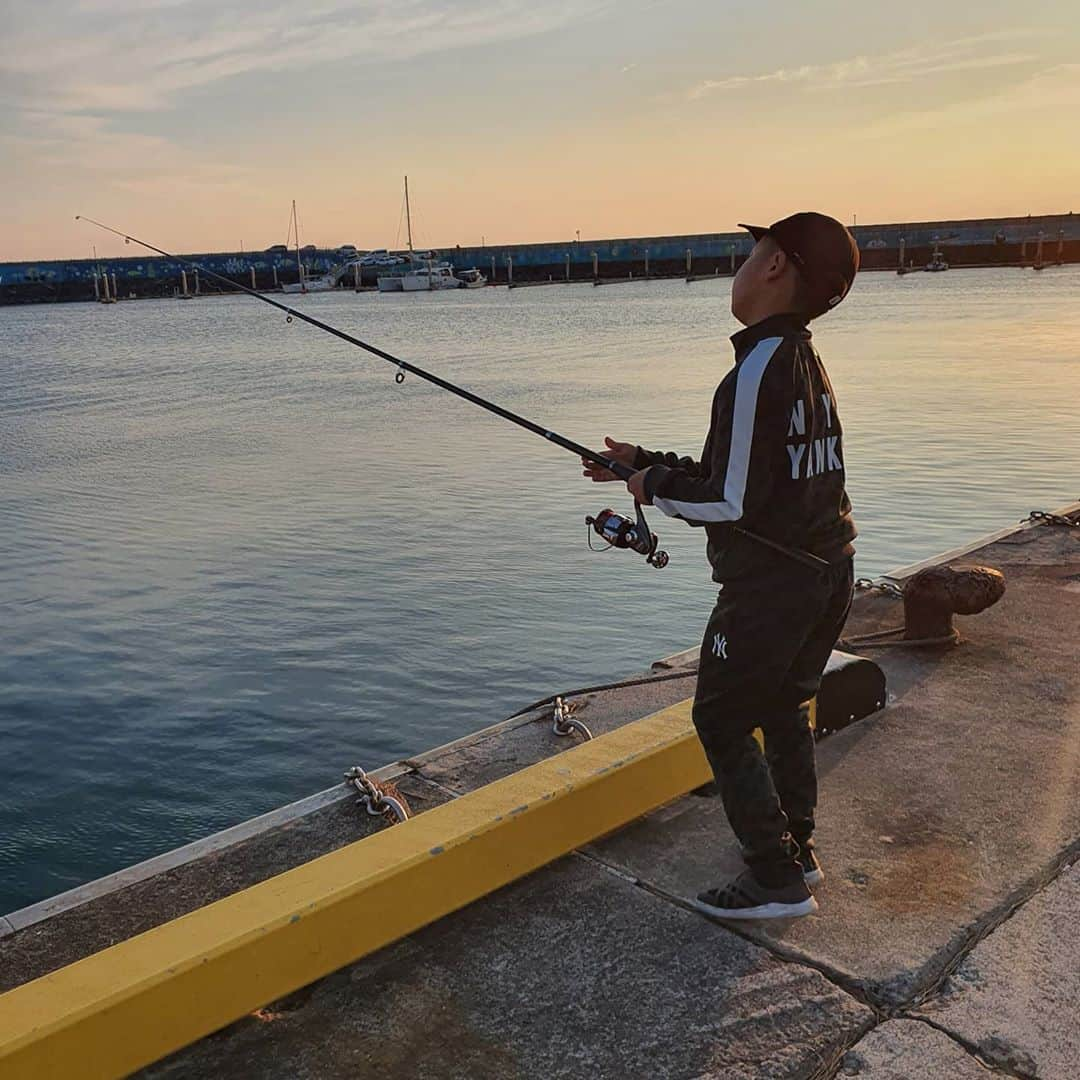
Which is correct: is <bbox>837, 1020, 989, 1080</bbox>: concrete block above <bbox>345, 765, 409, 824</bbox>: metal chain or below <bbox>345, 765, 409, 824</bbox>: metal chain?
above

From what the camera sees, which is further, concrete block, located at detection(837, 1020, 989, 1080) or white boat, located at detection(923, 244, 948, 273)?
white boat, located at detection(923, 244, 948, 273)

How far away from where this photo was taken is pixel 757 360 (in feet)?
9.33

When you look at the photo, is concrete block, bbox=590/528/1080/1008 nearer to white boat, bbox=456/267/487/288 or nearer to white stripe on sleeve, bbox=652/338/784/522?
white stripe on sleeve, bbox=652/338/784/522

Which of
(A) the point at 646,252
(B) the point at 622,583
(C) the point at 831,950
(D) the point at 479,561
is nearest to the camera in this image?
(C) the point at 831,950

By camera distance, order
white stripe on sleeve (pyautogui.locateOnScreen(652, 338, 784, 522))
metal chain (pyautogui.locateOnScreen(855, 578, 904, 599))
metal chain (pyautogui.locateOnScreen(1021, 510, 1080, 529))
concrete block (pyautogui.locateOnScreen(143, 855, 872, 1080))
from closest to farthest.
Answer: concrete block (pyautogui.locateOnScreen(143, 855, 872, 1080)), white stripe on sleeve (pyautogui.locateOnScreen(652, 338, 784, 522)), metal chain (pyautogui.locateOnScreen(855, 578, 904, 599)), metal chain (pyautogui.locateOnScreen(1021, 510, 1080, 529))

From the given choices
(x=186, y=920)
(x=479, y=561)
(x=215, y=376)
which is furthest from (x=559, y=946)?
(x=215, y=376)

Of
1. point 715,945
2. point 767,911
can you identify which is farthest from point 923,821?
point 715,945

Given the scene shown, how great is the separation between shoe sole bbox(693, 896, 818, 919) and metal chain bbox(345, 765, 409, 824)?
129 centimetres

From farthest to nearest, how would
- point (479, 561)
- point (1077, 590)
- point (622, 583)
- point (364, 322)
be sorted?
point (364, 322)
point (479, 561)
point (622, 583)
point (1077, 590)

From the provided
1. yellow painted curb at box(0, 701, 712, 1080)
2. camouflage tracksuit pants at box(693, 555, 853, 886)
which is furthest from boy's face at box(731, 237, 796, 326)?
yellow painted curb at box(0, 701, 712, 1080)

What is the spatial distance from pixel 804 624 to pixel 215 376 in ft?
116

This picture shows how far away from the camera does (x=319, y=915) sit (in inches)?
115

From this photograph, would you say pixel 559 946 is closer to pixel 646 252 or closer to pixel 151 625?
pixel 151 625

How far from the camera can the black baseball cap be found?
292 cm
